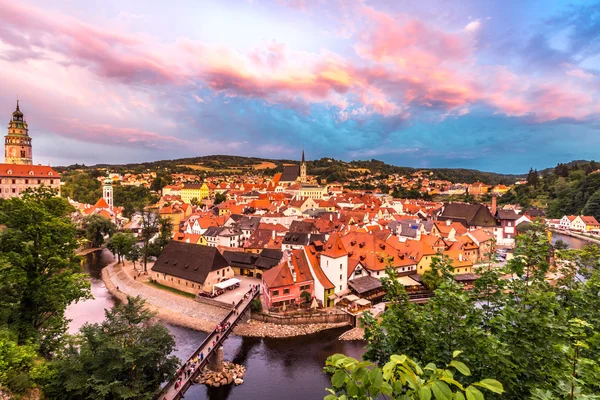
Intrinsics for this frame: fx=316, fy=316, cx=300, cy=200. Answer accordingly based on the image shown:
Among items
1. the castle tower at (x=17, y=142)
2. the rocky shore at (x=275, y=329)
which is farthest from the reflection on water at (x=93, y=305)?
the castle tower at (x=17, y=142)

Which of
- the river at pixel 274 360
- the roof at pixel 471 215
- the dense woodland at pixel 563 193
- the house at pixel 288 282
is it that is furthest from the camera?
the dense woodland at pixel 563 193

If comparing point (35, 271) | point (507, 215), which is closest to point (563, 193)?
point (507, 215)

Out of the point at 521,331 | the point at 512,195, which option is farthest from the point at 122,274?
the point at 512,195

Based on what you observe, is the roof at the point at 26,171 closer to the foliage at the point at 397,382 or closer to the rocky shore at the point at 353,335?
the rocky shore at the point at 353,335

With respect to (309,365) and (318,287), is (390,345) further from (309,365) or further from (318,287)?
(318,287)

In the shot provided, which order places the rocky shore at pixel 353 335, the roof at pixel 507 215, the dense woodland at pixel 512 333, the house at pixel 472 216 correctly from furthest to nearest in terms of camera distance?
the house at pixel 472 216
the roof at pixel 507 215
the rocky shore at pixel 353 335
the dense woodland at pixel 512 333
